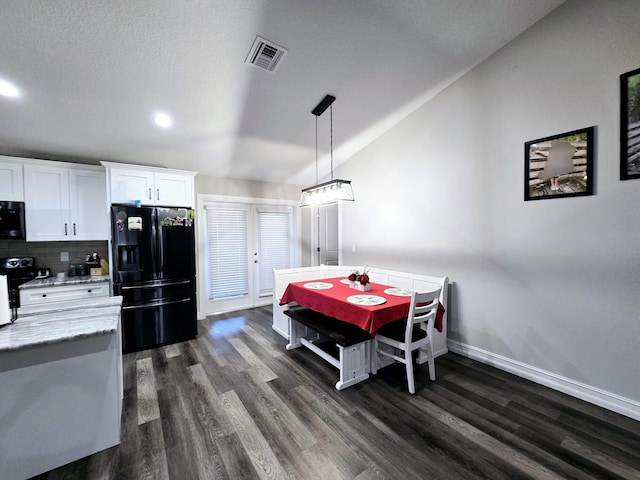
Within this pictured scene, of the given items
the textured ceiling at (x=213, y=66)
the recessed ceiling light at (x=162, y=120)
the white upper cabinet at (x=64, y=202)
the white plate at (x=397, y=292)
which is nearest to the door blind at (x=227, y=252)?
the textured ceiling at (x=213, y=66)

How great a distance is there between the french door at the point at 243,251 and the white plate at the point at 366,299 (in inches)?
109

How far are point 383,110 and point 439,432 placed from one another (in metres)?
3.41

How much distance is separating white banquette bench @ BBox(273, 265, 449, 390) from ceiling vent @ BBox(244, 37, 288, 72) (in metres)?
2.45

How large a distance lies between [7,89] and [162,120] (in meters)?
1.14

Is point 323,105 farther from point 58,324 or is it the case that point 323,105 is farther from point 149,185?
point 58,324

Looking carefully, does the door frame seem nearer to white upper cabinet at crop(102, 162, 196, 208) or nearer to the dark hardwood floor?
white upper cabinet at crop(102, 162, 196, 208)

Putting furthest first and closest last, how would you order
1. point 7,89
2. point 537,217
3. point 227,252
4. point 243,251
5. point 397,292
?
1. point 243,251
2. point 227,252
3. point 397,292
4. point 537,217
5. point 7,89

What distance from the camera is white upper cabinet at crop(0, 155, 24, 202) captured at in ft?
9.56

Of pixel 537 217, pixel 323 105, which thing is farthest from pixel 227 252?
pixel 537 217

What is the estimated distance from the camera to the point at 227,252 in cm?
A: 463

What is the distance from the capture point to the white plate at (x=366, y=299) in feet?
7.92

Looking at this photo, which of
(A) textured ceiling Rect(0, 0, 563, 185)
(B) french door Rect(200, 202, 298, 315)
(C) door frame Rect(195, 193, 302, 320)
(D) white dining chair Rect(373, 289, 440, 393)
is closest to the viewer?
(A) textured ceiling Rect(0, 0, 563, 185)

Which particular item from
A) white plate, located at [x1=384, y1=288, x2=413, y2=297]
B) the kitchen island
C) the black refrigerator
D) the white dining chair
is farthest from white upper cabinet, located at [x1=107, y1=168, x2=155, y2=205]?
the white dining chair

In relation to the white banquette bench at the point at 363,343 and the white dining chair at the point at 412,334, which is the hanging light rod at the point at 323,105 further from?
the white dining chair at the point at 412,334
